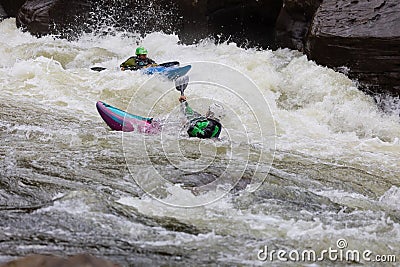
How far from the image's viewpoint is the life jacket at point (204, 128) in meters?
4.80

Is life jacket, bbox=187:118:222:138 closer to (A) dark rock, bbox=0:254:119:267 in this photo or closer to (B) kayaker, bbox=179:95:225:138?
(B) kayaker, bbox=179:95:225:138

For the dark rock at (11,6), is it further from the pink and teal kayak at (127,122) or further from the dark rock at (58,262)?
the dark rock at (58,262)

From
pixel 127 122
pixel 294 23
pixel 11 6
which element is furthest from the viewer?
pixel 11 6

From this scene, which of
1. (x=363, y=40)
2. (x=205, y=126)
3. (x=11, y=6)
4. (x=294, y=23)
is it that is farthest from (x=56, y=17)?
(x=205, y=126)

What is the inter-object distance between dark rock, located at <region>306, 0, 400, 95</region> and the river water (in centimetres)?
22

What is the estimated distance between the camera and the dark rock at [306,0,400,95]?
6.79 m

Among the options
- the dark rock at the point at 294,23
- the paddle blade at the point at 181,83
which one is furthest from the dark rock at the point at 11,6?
the paddle blade at the point at 181,83

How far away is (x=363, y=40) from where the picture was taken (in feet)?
22.8

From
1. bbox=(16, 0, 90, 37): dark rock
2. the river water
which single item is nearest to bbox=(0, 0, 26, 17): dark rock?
bbox=(16, 0, 90, 37): dark rock

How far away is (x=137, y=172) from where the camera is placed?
12.6 ft

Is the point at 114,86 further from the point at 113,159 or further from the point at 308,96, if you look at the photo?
the point at 113,159

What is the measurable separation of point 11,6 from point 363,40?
9.43 m

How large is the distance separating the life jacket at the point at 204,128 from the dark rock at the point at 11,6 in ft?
31.5

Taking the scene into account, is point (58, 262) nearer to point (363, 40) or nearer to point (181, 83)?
point (181, 83)
